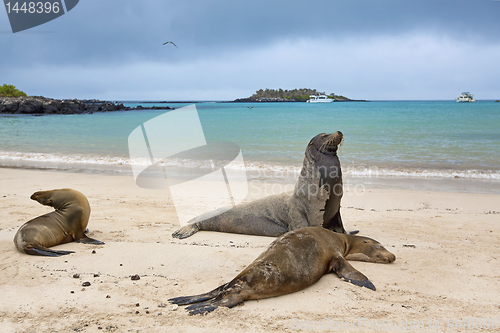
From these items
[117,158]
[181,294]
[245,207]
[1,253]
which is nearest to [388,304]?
[181,294]

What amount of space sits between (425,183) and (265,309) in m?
7.93

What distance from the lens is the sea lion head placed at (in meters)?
3.89

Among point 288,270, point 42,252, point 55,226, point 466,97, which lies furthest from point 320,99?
point 288,270

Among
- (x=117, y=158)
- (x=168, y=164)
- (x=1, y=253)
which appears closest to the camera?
(x=1, y=253)

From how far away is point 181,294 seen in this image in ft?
10.1

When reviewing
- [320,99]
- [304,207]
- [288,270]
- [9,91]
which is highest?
[9,91]

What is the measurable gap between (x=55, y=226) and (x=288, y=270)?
3064 millimetres

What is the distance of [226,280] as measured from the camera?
3371 mm

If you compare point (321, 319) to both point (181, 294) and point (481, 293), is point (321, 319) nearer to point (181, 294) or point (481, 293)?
point (181, 294)

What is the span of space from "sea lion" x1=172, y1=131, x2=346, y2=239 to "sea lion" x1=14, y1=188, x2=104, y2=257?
1298mm

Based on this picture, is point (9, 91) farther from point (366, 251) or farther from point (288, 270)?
point (288, 270)

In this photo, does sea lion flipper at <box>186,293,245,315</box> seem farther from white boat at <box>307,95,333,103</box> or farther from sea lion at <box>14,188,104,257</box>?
white boat at <box>307,95,333,103</box>

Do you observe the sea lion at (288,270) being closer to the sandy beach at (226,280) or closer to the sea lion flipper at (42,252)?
the sandy beach at (226,280)

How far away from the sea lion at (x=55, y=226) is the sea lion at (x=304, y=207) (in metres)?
1.30
